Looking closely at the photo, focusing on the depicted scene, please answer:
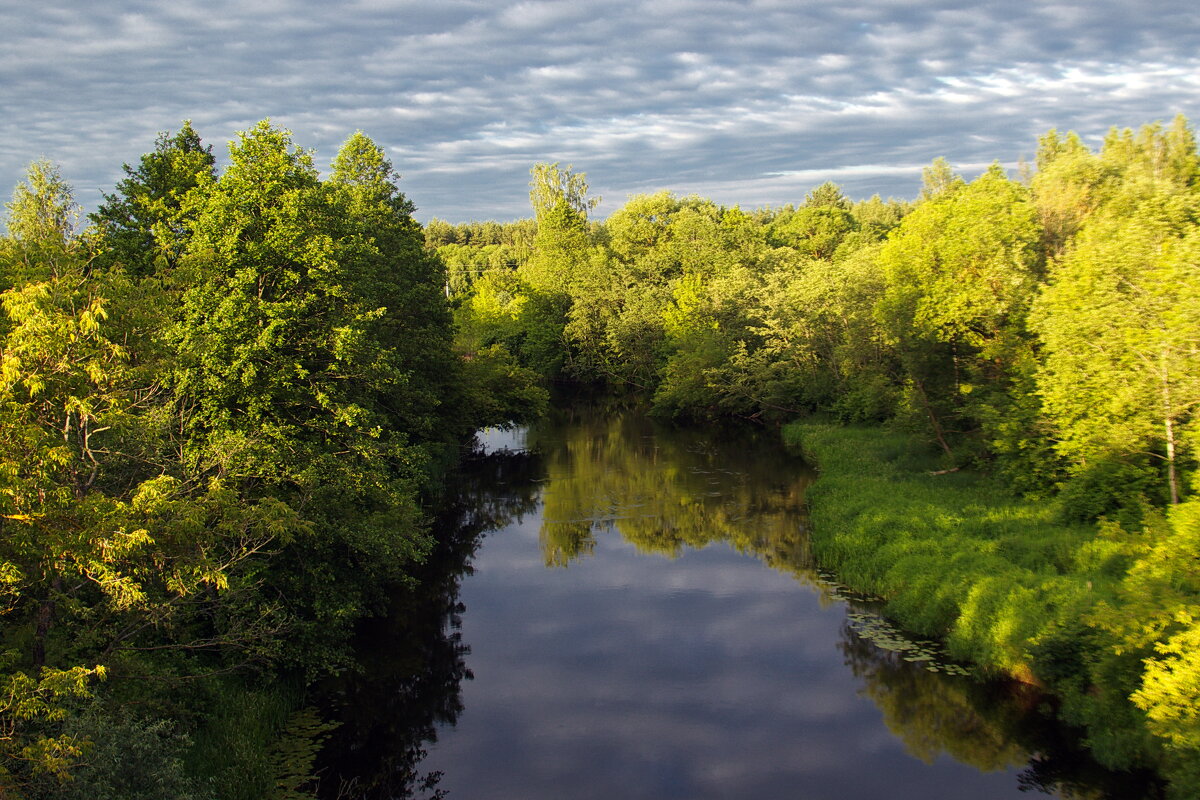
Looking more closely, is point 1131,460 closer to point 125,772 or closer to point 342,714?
point 342,714

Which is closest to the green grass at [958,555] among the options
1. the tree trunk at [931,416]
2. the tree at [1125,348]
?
the tree trunk at [931,416]

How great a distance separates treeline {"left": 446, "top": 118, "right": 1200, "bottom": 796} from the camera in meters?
17.0

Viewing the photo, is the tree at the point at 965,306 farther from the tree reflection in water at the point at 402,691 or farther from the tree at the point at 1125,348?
the tree reflection in water at the point at 402,691

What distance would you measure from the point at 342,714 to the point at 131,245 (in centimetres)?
1892

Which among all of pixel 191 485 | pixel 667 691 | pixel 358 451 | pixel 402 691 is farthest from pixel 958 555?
pixel 191 485

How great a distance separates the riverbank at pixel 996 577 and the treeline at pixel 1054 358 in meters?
0.12

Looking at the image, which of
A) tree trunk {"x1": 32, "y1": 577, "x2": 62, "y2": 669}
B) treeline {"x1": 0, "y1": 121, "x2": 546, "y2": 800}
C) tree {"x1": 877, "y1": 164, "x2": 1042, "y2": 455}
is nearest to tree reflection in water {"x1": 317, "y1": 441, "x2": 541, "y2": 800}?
treeline {"x1": 0, "y1": 121, "x2": 546, "y2": 800}

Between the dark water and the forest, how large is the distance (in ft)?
4.40

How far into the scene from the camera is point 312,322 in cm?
2223

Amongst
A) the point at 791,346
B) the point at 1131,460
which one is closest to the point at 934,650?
the point at 1131,460

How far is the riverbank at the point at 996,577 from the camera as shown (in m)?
17.1

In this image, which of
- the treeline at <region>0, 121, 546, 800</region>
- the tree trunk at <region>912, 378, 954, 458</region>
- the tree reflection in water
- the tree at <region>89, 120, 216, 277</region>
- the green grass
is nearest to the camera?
the treeline at <region>0, 121, 546, 800</region>

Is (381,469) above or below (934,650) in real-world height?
above

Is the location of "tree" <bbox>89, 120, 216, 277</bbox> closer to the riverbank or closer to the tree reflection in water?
the tree reflection in water
